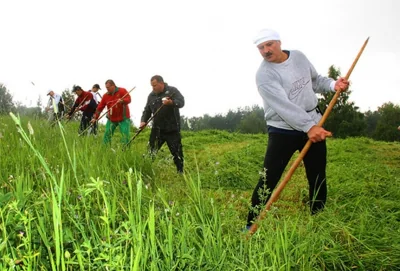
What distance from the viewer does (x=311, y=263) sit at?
2.36 m

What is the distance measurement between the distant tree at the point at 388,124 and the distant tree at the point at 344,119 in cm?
682

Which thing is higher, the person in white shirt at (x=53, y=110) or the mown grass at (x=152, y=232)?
the person in white shirt at (x=53, y=110)

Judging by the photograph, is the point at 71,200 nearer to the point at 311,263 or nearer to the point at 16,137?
the point at 311,263

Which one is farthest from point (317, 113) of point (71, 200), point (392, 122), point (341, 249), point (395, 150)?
point (392, 122)

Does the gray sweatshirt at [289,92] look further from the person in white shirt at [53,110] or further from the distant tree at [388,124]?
the distant tree at [388,124]

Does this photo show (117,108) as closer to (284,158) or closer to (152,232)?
(284,158)

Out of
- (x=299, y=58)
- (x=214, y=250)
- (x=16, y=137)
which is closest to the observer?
(x=214, y=250)

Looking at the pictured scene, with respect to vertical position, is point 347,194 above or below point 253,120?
below

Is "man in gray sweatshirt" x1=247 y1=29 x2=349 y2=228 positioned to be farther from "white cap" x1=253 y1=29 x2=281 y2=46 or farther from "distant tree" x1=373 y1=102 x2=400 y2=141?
"distant tree" x1=373 y1=102 x2=400 y2=141

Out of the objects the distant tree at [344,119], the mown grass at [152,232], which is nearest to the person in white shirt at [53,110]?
the mown grass at [152,232]

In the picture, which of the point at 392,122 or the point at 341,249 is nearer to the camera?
the point at 341,249

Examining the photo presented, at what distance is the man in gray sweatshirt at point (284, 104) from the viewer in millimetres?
3469

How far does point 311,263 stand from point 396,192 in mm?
3199

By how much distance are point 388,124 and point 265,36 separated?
A: 5362cm
